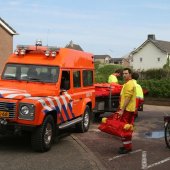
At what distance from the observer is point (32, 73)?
38.3 ft

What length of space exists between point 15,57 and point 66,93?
6.01 feet

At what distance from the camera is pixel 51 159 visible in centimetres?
917

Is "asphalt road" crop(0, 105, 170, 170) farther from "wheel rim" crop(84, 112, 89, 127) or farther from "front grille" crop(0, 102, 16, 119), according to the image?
"front grille" crop(0, 102, 16, 119)

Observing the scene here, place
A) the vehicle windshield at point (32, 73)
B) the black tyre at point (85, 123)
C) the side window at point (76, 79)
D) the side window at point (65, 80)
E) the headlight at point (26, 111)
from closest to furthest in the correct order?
the headlight at point (26, 111) < the vehicle windshield at point (32, 73) < the side window at point (65, 80) < the side window at point (76, 79) < the black tyre at point (85, 123)

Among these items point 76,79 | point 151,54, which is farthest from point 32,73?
point 151,54

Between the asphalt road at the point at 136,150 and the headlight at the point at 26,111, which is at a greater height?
the headlight at the point at 26,111

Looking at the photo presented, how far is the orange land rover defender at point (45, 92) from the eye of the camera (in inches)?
376

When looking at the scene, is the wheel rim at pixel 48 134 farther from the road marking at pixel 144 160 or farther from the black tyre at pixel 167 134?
the black tyre at pixel 167 134

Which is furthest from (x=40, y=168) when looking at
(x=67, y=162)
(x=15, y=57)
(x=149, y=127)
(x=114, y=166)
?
(x=149, y=127)

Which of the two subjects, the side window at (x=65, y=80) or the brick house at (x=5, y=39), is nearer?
the side window at (x=65, y=80)

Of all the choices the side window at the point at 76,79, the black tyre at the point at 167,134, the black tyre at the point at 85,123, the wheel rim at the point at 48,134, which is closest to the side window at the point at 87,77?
the side window at the point at 76,79

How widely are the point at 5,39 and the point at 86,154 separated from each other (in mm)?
32171

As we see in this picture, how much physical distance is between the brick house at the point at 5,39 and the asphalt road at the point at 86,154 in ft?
92.4

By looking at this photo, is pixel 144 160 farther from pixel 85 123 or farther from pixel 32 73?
pixel 85 123
